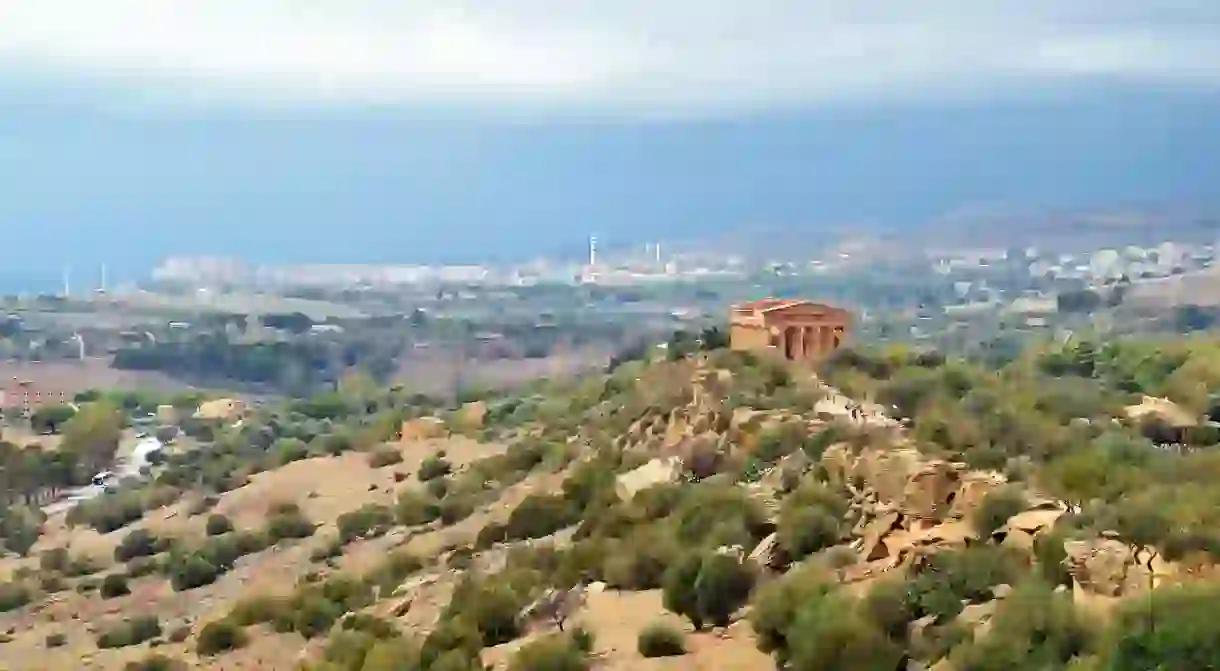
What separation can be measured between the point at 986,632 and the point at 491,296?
156 meters

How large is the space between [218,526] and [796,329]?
17265 millimetres

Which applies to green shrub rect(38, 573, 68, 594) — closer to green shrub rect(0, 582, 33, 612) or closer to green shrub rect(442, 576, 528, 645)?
green shrub rect(0, 582, 33, 612)

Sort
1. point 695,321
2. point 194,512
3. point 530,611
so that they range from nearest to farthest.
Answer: point 530,611, point 194,512, point 695,321

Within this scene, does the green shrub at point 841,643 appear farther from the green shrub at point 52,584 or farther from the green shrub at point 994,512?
the green shrub at point 52,584

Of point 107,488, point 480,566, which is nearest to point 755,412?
point 480,566

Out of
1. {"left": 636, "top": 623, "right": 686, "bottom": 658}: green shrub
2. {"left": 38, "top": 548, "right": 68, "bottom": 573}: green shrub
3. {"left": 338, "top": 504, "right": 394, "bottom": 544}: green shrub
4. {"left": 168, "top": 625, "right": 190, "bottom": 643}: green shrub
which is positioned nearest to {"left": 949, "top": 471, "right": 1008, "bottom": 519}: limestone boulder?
{"left": 636, "top": 623, "right": 686, "bottom": 658}: green shrub

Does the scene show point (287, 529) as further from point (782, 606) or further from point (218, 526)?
point (782, 606)

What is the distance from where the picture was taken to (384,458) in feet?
139

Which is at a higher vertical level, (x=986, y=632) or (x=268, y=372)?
(x=986, y=632)

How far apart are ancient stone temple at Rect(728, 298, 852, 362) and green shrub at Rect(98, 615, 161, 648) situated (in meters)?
16.4

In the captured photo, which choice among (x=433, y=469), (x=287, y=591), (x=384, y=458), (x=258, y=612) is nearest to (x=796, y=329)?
(x=433, y=469)

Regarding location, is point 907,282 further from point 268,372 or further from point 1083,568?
point 1083,568

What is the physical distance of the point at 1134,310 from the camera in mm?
95375

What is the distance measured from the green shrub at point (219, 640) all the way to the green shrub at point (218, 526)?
14.1 metres
